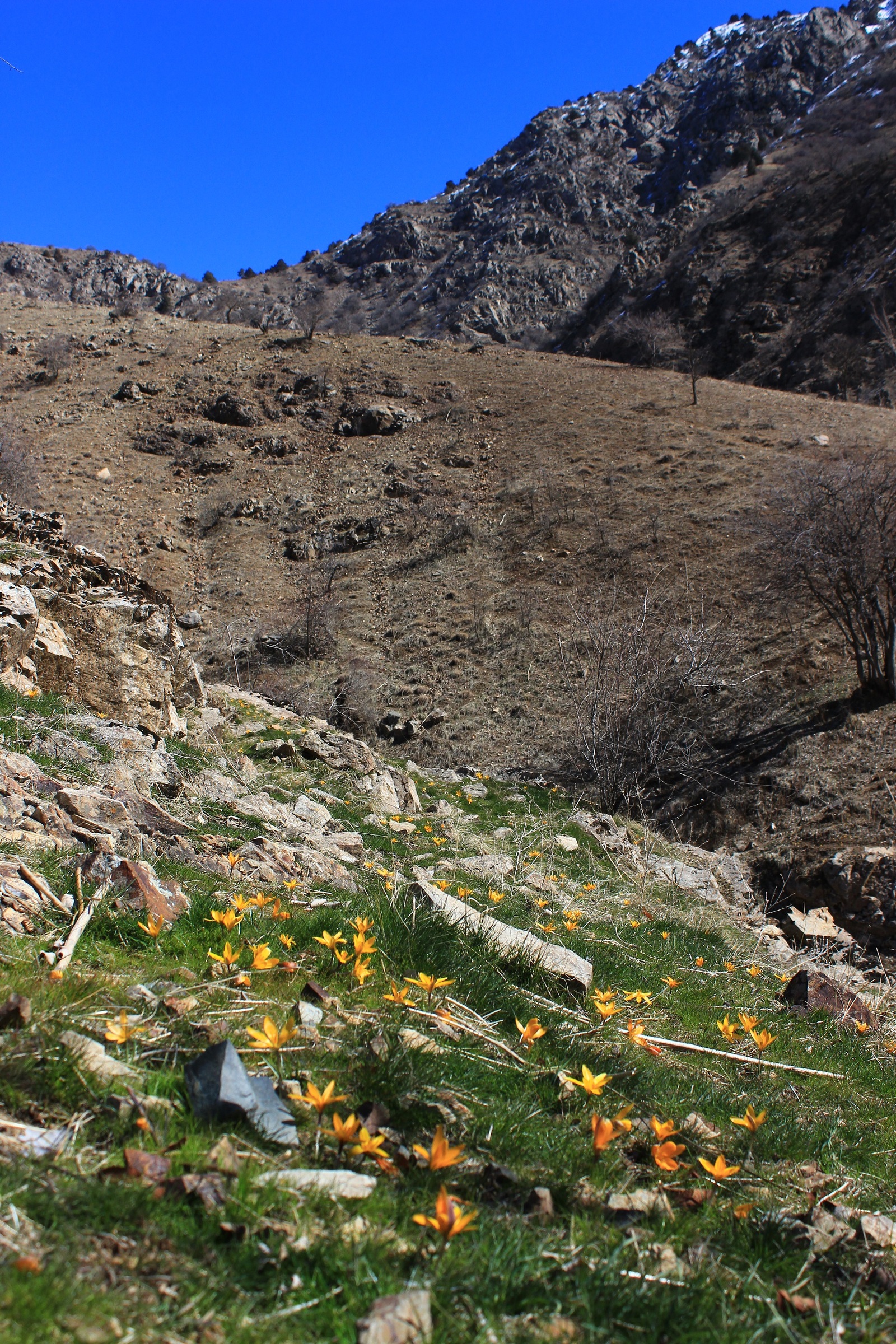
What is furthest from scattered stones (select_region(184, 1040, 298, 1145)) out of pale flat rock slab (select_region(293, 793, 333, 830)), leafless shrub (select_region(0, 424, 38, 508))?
leafless shrub (select_region(0, 424, 38, 508))

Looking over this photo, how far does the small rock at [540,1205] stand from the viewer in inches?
54.9

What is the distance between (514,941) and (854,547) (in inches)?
376

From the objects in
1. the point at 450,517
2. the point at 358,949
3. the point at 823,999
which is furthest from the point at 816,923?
the point at 450,517

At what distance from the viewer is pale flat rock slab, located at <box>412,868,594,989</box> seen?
291 centimetres

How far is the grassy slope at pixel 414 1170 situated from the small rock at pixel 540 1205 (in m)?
0.01

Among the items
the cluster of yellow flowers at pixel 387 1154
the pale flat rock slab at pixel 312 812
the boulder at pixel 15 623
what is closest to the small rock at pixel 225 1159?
the cluster of yellow flowers at pixel 387 1154

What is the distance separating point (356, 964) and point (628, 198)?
3613 inches

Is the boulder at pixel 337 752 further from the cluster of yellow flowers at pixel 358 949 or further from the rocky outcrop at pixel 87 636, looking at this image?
the cluster of yellow flowers at pixel 358 949

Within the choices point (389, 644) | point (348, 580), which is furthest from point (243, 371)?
point (389, 644)

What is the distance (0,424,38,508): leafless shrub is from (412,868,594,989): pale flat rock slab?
16257 millimetres

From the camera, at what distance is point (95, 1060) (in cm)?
150

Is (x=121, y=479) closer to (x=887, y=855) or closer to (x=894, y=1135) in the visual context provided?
(x=887, y=855)

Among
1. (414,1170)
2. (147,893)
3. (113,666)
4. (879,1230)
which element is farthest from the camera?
(113,666)

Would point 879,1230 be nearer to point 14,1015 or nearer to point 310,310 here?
point 14,1015
